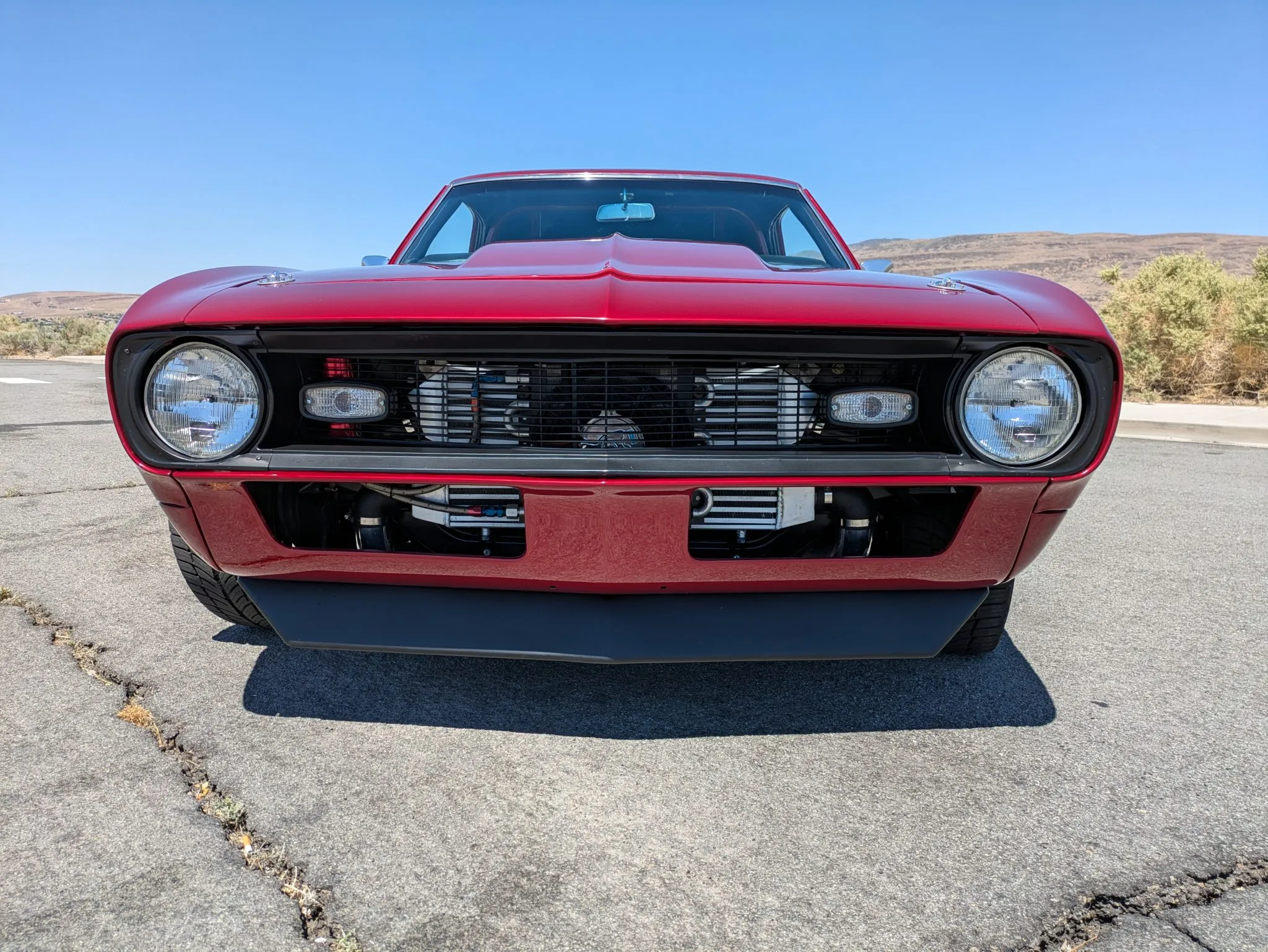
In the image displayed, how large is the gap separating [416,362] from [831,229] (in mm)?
1888

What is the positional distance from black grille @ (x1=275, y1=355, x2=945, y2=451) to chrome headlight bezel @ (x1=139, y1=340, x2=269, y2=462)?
9cm

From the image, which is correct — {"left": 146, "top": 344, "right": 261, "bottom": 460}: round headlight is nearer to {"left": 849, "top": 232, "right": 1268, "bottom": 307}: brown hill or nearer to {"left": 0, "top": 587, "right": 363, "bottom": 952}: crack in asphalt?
{"left": 0, "top": 587, "right": 363, "bottom": 952}: crack in asphalt

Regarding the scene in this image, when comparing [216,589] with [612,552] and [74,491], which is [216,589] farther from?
[74,491]

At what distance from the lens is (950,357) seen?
1.67m

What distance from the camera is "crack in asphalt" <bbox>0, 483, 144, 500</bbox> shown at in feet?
14.1

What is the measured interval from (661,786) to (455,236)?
6.97ft

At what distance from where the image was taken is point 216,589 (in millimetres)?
2283

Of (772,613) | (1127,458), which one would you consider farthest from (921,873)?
(1127,458)

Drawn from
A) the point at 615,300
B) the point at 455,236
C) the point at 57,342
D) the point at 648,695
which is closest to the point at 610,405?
the point at 615,300

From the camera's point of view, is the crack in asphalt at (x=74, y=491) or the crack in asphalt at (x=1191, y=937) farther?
the crack in asphalt at (x=74, y=491)

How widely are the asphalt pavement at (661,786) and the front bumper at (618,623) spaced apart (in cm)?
25

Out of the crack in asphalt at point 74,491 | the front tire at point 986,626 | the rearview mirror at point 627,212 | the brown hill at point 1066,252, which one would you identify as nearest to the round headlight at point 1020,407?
the front tire at point 986,626

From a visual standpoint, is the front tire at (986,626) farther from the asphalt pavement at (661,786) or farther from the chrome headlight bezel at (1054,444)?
the chrome headlight bezel at (1054,444)

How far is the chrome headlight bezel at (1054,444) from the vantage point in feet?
5.52
